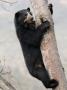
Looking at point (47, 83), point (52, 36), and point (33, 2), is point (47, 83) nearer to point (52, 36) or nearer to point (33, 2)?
point (52, 36)

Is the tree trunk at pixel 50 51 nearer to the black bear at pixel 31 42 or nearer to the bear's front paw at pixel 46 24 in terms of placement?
the bear's front paw at pixel 46 24

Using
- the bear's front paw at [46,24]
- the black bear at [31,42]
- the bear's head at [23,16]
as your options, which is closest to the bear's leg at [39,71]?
the black bear at [31,42]

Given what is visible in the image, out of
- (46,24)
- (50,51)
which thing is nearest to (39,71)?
(50,51)

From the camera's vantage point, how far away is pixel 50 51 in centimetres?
703

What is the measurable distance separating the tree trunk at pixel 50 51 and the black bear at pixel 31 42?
1.33ft

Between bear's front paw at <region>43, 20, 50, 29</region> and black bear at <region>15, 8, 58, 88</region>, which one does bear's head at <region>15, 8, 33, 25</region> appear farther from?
bear's front paw at <region>43, 20, 50, 29</region>

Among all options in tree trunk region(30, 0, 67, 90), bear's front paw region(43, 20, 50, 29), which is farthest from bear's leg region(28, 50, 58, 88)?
bear's front paw region(43, 20, 50, 29)

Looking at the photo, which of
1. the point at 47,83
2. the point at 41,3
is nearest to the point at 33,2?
the point at 41,3

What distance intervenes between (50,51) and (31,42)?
5.21ft

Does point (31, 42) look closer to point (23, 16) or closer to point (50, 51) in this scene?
point (23, 16)

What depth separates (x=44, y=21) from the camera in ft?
23.6

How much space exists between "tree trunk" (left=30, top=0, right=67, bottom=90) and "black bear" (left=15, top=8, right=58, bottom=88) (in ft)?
1.33

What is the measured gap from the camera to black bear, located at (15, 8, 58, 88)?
7926 millimetres

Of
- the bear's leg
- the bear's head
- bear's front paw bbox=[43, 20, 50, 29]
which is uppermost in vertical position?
bear's front paw bbox=[43, 20, 50, 29]
